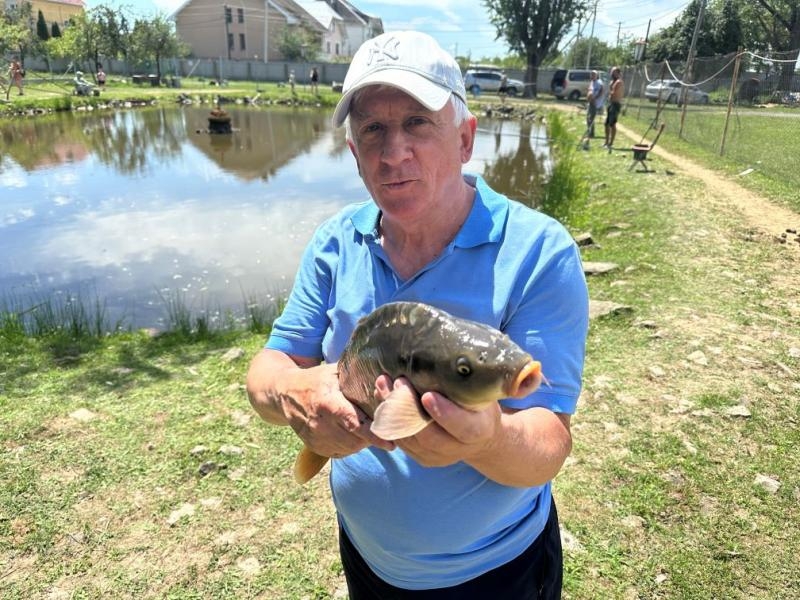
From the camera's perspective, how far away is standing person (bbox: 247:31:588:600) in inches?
65.6

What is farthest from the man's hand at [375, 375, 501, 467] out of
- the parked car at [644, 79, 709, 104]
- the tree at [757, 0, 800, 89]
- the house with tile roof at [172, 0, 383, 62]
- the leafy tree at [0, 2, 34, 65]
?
the house with tile roof at [172, 0, 383, 62]

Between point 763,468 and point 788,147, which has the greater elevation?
point 788,147

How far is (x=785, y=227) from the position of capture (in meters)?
9.17

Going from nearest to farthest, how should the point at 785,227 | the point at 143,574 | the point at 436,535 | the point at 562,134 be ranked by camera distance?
the point at 436,535 < the point at 143,574 < the point at 785,227 < the point at 562,134

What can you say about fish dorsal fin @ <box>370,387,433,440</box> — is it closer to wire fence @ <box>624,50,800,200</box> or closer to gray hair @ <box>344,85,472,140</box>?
gray hair @ <box>344,85,472,140</box>

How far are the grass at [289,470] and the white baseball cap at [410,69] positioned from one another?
268 centimetres

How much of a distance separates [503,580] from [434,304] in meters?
0.95

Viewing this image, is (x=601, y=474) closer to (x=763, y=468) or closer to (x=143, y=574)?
(x=763, y=468)

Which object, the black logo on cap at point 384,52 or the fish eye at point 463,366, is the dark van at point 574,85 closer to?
the black logo on cap at point 384,52

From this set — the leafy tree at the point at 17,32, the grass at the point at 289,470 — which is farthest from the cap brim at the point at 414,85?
the leafy tree at the point at 17,32

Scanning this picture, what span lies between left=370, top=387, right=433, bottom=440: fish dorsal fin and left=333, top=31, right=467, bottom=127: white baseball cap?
0.94m

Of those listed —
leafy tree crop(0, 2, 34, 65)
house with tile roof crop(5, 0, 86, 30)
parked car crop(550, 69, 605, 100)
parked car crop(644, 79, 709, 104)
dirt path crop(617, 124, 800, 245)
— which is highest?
house with tile roof crop(5, 0, 86, 30)

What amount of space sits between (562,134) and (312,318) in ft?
77.9

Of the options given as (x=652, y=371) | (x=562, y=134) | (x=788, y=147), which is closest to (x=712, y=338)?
(x=652, y=371)
